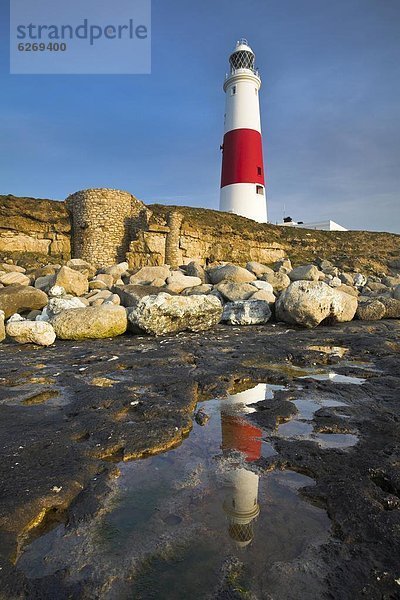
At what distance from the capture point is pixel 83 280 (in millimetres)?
10797

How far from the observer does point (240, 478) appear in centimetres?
208

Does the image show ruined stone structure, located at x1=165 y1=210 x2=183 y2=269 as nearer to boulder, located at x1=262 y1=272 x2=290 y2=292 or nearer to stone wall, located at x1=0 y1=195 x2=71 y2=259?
stone wall, located at x1=0 y1=195 x2=71 y2=259

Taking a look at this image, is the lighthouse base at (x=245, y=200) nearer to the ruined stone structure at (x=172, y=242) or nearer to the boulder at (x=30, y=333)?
the ruined stone structure at (x=172, y=242)

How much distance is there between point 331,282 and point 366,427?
13.4 meters

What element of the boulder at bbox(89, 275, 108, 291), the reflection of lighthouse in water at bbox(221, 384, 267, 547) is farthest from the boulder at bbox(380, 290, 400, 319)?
the reflection of lighthouse in water at bbox(221, 384, 267, 547)

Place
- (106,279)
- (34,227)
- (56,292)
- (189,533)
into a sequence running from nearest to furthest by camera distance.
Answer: (189,533) < (56,292) < (106,279) < (34,227)

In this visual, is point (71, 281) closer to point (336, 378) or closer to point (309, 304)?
point (309, 304)

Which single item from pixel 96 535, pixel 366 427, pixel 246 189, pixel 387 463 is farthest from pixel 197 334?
pixel 246 189

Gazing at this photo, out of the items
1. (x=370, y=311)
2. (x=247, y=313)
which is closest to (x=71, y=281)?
(x=247, y=313)

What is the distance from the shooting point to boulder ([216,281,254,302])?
10.4m

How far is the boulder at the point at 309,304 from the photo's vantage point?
8.59 m

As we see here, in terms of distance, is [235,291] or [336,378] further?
[235,291]

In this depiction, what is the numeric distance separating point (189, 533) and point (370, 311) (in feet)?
31.0

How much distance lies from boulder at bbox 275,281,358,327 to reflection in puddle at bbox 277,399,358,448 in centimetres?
549
